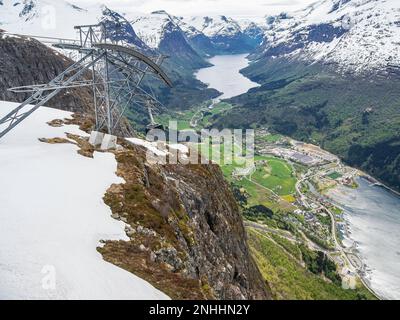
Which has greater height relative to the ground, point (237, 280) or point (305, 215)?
point (237, 280)

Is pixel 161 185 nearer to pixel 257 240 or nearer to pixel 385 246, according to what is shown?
pixel 257 240

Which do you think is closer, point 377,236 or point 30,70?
point 30,70

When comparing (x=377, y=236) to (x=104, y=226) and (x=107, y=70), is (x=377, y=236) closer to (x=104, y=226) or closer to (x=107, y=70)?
(x=107, y=70)

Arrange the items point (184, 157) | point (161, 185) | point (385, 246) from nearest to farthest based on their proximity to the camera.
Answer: point (161, 185)
point (184, 157)
point (385, 246)

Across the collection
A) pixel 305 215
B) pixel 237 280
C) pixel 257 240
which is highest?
pixel 237 280

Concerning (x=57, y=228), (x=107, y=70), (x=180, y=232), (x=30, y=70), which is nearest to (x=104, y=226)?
(x=57, y=228)
